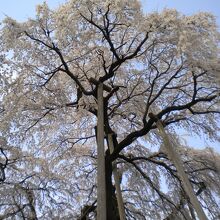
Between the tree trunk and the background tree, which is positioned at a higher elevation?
the background tree

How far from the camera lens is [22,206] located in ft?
28.9

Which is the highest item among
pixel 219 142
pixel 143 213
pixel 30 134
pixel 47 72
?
pixel 47 72

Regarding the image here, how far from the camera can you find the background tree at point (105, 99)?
6824mm

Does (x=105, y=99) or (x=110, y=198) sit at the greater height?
(x=105, y=99)

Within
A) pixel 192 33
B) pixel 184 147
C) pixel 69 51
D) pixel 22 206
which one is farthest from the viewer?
pixel 184 147

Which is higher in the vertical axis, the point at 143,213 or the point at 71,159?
the point at 71,159

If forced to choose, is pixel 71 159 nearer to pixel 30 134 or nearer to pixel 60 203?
pixel 60 203

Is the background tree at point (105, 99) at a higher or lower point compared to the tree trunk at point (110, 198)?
higher

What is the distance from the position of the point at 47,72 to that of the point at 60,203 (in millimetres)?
3965

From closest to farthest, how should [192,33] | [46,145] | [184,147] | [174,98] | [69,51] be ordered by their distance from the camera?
[192,33]
[69,51]
[174,98]
[46,145]
[184,147]

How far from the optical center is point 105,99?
8.10m

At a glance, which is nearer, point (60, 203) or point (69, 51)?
point (69, 51)

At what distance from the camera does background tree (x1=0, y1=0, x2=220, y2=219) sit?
6.82 meters

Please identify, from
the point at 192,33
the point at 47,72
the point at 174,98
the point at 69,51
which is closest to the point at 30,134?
Answer: the point at 47,72
